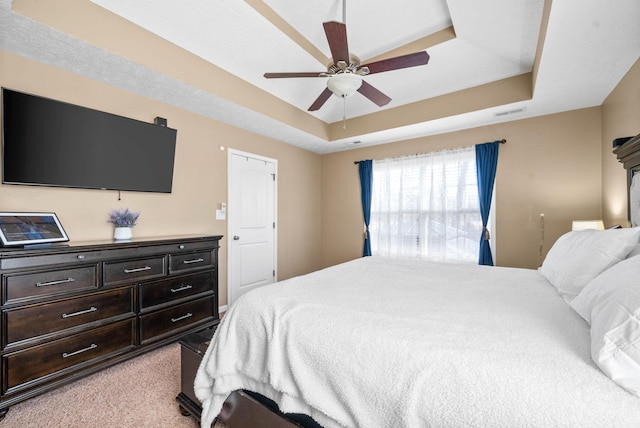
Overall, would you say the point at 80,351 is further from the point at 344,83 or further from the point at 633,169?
the point at 633,169

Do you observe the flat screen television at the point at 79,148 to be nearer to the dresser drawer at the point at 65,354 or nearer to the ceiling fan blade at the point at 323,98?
the dresser drawer at the point at 65,354

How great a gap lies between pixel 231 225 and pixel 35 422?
249cm

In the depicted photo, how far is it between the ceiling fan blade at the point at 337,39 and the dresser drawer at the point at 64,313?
98.3 inches

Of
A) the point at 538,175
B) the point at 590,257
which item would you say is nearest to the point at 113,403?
the point at 590,257

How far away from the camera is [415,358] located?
98 cm

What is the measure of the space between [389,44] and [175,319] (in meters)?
3.60

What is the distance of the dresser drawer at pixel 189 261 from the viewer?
2717mm

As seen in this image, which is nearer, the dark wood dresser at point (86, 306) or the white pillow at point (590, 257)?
the white pillow at point (590, 257)

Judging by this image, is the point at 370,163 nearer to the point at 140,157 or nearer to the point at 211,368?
the point at 140,157

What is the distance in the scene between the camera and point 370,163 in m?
4.93

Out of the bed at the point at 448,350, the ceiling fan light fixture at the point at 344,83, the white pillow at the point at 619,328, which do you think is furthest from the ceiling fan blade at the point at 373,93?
the white pillow at the point at 619,328

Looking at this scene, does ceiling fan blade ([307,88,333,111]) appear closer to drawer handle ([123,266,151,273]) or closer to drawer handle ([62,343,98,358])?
drawer handle ([123,266,151,273])

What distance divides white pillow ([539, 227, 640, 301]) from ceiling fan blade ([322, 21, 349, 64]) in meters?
1.95

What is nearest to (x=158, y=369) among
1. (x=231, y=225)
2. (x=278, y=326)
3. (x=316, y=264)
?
(x=278, y=326)
